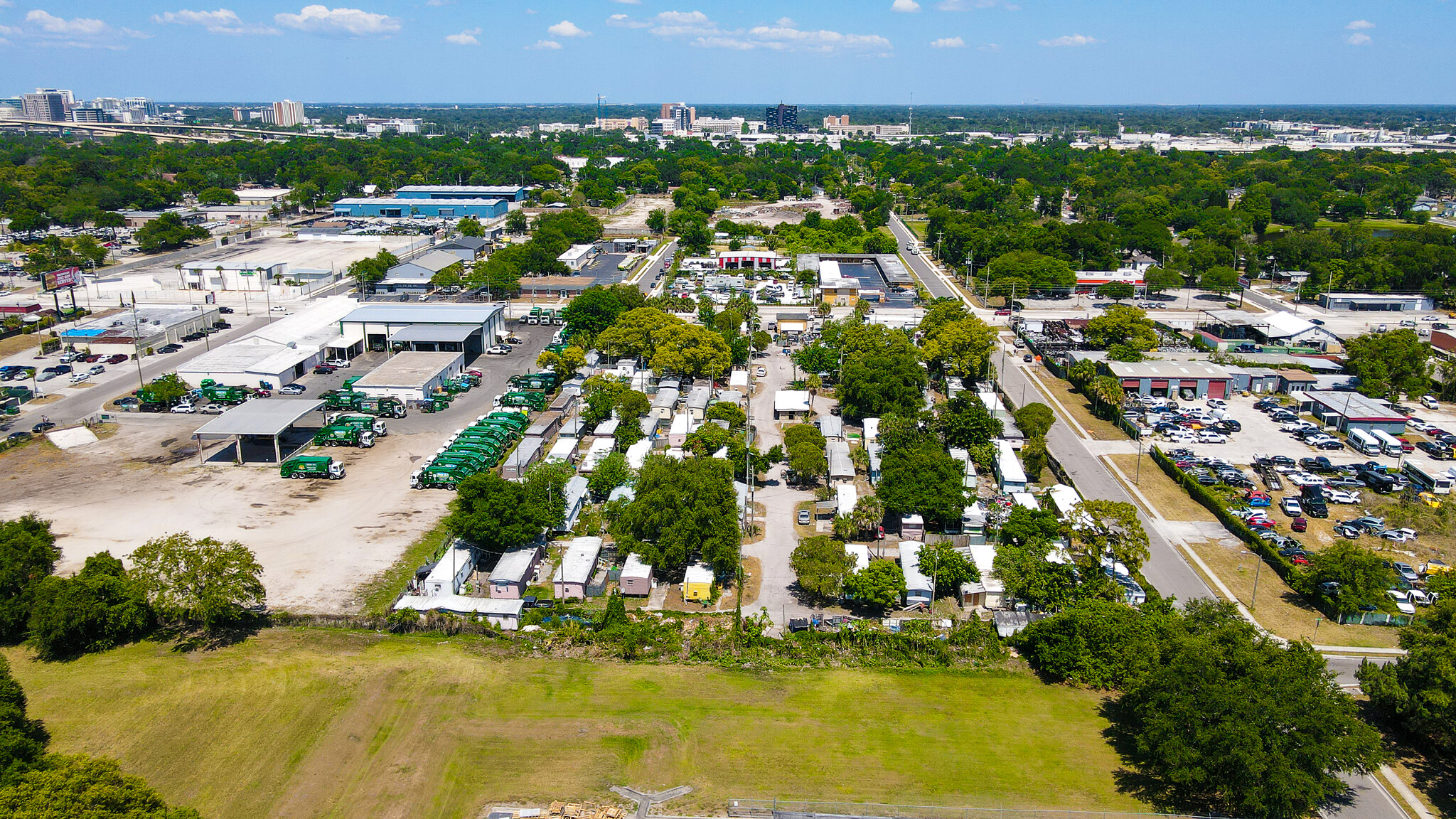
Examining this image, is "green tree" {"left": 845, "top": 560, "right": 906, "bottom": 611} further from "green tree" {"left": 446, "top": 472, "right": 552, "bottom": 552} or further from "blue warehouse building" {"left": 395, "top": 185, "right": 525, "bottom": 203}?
"blue warehouse building" {"left": 395, "top": 185, "right": 525, "bottom": 203}

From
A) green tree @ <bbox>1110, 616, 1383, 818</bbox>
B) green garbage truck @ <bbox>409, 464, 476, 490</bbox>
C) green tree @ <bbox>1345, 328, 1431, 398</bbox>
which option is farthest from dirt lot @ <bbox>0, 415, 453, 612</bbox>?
green tree @ <bbox>1345, 328, 1431, 398</bbox>

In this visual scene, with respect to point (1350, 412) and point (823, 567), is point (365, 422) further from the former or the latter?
point (1350, 412)

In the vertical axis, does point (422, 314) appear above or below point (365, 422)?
above

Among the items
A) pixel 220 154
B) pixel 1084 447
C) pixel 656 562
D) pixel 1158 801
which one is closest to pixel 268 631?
pixel 656 562

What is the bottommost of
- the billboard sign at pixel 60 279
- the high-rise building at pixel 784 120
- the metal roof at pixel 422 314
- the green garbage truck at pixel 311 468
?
the green garbage truck at pixel 311 468

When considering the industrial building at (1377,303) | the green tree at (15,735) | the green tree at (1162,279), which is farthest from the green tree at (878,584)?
the industrial building at (1377,303)

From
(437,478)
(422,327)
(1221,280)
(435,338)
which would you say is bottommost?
(437,478)

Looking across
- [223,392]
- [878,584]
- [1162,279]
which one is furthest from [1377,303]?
[223,392]

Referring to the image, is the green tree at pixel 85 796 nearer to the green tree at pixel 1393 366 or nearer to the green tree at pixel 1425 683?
the green tree at pixel 1425 683
